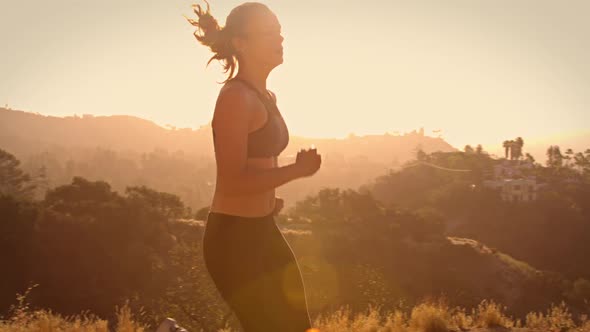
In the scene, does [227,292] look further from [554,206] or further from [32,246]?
[554,206]

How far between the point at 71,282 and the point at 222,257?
103 feet

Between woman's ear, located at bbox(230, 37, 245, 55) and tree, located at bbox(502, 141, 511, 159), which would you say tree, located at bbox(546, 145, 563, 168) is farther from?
woman's ear, located at bbox(230, 37, 245, 55)

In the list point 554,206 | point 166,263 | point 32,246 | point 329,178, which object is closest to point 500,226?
point 554,206

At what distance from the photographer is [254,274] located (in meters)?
2.24

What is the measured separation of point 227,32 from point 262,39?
15 centimetres

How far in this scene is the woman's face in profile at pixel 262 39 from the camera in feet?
7.73

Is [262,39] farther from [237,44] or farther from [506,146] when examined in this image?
[506,146]

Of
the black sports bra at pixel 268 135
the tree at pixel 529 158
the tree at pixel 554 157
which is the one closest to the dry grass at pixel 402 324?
the black sports bra at pixel 268 135

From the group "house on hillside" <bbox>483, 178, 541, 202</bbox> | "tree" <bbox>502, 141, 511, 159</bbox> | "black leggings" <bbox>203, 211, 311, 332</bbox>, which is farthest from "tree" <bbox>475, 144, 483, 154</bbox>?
"black leggings" <bbox>203, 211, 311, 332</bbox>

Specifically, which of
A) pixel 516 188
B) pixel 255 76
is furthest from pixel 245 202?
pixel 516 188

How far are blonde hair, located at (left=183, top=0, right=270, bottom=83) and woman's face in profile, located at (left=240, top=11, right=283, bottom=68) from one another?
3cm

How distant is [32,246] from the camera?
3281cm

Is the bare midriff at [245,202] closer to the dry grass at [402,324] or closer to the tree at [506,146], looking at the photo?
the dry grass at [402,324]

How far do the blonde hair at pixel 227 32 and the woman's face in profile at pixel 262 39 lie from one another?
0.09ft
